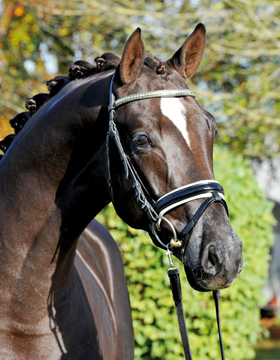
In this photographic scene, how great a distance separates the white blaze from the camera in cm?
196

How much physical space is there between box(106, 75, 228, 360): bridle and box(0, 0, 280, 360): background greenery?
371mm

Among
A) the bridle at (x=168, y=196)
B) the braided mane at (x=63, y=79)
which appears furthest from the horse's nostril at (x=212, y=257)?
the braided mane at (x=63, y=79)

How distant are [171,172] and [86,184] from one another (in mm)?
470

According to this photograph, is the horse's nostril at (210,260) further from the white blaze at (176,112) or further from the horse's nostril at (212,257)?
the white blaze at (176,112)

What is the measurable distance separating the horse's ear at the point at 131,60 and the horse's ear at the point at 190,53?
10.8 inches

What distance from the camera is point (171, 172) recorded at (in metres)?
1.92

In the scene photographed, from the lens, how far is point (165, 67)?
2193mm

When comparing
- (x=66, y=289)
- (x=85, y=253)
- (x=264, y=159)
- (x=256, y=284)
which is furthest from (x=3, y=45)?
(x=66, y=289)

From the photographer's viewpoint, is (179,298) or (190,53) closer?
(179,298)

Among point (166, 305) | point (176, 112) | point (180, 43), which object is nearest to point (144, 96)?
point (176, 112)

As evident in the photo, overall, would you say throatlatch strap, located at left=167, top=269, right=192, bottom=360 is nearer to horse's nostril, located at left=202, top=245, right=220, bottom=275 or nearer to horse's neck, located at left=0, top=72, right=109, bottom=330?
horse's nostril, located at left=202, top=245, right=220, bottom=275

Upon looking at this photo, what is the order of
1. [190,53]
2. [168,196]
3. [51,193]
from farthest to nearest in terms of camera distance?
[190,53] < [51,193] < [168,196]

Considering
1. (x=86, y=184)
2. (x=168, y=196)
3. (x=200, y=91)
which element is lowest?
(x=168, y=196)

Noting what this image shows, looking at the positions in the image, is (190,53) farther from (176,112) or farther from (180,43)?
(180,43)
